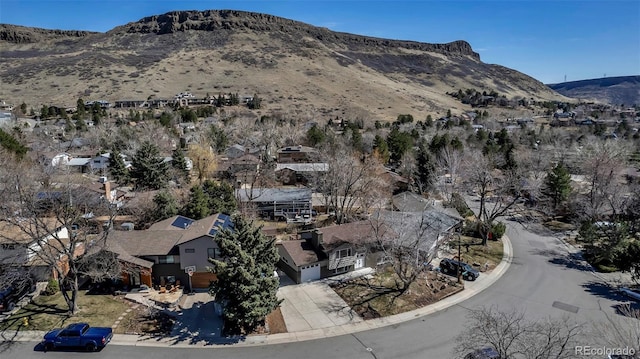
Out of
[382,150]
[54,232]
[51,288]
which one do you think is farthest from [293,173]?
[51,288]

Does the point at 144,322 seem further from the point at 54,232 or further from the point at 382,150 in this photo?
the point at 382,150

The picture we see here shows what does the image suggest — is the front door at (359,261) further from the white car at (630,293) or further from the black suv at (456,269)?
the white car at (630,293)

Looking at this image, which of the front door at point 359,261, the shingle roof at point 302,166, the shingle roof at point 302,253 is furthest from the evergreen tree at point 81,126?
the front door at point 359,261

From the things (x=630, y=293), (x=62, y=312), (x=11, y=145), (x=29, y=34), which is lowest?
(x=630, y=293)

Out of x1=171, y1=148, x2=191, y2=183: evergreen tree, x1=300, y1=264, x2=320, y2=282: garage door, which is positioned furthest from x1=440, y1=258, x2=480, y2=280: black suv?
x1=171, y1=148, x2=191, y2=183: evergreen tree

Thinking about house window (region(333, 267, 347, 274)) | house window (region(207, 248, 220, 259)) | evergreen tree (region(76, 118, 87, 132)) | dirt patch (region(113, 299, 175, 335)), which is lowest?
dirt patch (region(113, 299, 175, 335))

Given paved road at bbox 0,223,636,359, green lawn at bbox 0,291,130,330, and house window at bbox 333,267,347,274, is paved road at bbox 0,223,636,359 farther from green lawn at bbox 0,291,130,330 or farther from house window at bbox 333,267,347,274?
house window at bbox 333,267,347,274
